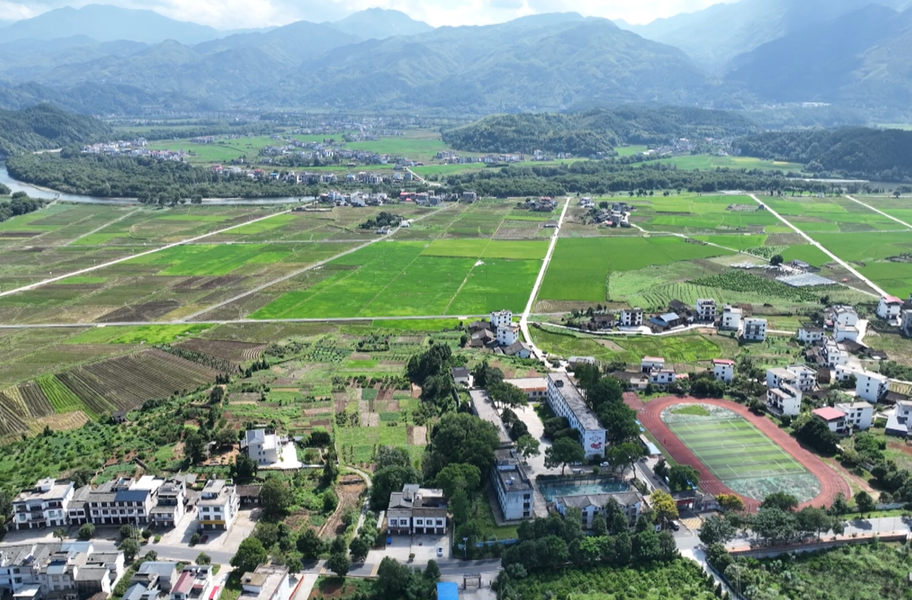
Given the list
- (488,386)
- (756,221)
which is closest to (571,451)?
(488,386)

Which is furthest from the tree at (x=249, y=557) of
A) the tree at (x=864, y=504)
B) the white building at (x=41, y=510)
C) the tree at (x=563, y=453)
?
the tree at (x=864, y=504)

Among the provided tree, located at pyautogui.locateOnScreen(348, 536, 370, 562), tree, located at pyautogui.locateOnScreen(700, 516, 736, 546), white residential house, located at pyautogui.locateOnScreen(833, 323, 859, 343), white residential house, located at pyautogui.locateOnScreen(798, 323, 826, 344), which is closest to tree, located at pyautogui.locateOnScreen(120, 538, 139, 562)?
tree, located at pyautogui.locateOnScreen(348, 536, 370, 562)

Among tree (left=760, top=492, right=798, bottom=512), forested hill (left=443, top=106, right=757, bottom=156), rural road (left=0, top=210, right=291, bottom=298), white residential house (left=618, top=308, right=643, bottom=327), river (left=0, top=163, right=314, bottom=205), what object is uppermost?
forested hill (left=443, top=106, right=757, bottom=156)

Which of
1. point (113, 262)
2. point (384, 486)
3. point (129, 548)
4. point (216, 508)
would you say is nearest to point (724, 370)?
point (384, 486)

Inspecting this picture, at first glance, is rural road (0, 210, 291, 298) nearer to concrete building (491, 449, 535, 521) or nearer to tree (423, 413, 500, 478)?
tree (423, 413, 500, 478)

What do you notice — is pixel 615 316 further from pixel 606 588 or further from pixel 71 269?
pixel 71 269

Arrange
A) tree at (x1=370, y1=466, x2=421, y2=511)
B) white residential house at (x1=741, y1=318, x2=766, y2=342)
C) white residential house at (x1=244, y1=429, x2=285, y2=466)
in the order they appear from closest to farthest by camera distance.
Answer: tree at (x1=370, y1=466, x2=421, y2=511) → white residential house at (x1=244, y1=429, x2=285, y2=466) → white residential house at (x1=741, y1=318, x2=766, y2=342)
